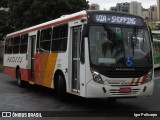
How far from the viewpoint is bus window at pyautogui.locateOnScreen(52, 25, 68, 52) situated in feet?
42.8

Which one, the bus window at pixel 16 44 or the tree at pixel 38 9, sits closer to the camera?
the bus window at pixel 16 44

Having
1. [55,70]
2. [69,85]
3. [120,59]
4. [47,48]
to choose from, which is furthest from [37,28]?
[120,59]

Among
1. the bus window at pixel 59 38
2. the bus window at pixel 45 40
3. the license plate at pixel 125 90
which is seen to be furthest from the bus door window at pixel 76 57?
the bus window at pixel 45 40

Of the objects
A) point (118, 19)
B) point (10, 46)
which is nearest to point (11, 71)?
point (10, 46)

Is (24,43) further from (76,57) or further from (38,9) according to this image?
(38,9)

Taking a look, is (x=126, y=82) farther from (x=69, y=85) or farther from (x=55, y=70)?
(x=55, y=70)

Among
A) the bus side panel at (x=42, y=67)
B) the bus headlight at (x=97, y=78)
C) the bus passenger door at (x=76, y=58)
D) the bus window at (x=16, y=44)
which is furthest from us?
the bus window at (x=16, y=44)

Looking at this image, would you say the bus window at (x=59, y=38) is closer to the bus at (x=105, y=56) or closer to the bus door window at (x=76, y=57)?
the bus at (x=105, y=56)

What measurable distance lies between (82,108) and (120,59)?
1974 millimetres

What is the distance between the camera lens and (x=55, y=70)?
1375cm

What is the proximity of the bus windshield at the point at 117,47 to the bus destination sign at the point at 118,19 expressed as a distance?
17 cm

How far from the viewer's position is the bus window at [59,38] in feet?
42.8

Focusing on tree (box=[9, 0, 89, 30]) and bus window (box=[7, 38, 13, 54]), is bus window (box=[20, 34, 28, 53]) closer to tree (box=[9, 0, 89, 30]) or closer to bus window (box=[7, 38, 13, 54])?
bus window (box=[7, 38, 13, 54])

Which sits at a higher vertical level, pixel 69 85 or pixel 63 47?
pixel 63 47
